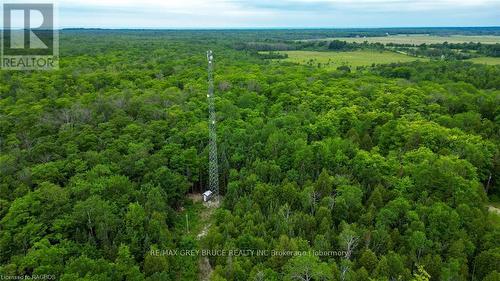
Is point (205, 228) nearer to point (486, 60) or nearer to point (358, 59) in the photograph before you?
point (358, 59)

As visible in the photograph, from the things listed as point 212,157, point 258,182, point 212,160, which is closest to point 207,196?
point 212,160

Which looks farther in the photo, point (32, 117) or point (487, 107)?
point (487, 107)

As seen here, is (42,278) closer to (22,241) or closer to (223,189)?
(22,241)

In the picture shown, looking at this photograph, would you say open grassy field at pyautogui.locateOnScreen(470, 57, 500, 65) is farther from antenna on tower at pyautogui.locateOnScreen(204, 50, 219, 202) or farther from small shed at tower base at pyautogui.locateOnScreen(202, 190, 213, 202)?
small shed at tower base at pyautogui.locateOnScreen(202, 190, 213, 202)

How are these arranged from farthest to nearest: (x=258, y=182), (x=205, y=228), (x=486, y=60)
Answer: (x=486, y=60)
(x=258, y=182)
(x=205, y=228)

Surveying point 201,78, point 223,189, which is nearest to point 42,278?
point 223,189

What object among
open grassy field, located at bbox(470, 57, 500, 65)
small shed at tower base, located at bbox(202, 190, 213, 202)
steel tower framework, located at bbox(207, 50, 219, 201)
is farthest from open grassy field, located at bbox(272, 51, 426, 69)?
small shed at tower base, located at bbox(202, 190, 213, 202)

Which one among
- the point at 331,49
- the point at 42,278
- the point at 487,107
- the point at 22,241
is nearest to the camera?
the point at 42,278

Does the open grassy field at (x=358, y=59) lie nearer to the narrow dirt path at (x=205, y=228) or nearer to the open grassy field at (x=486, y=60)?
the open grassy field at (x=486, y=60)

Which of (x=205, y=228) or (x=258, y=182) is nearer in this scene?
(x=205, y=228)
